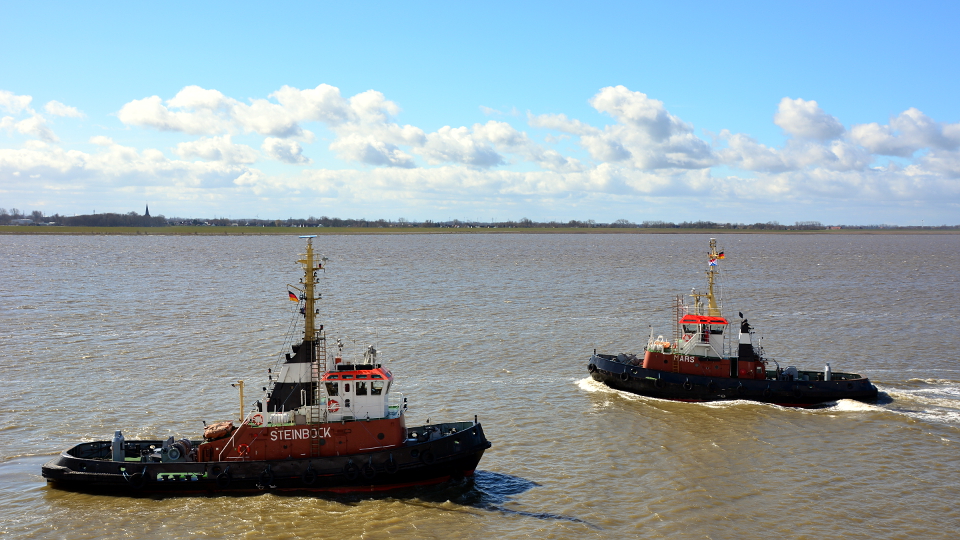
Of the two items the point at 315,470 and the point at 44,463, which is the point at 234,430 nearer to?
the point at 315,470

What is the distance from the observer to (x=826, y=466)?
22.2 metres

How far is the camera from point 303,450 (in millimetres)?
20125

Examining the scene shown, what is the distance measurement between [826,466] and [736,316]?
27949 millimetres

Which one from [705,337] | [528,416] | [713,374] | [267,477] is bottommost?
[267,477]

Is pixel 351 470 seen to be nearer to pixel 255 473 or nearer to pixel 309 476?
pixel 309 476

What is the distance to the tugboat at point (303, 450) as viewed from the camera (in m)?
19.6

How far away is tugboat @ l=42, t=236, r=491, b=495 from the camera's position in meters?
19.6

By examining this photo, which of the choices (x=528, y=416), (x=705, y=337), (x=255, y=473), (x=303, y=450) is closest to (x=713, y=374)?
(x=705, y=337)

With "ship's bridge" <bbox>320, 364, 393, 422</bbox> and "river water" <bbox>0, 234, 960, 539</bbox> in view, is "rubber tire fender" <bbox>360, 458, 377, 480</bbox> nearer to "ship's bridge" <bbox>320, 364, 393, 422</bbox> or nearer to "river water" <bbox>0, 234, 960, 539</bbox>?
"river water" <bbox>0, 234, 960, 539</bbox>

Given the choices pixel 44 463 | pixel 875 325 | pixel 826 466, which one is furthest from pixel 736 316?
pixel 44 463

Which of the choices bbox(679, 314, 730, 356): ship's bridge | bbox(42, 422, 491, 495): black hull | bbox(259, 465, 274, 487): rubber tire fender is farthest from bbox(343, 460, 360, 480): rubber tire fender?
bbox(679, 314, 730, 356): ship's bridge

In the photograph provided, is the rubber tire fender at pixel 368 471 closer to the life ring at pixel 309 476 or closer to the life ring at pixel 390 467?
the life ring at pixel 390 467

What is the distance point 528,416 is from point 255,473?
1063cm

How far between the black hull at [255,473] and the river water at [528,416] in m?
0.37
